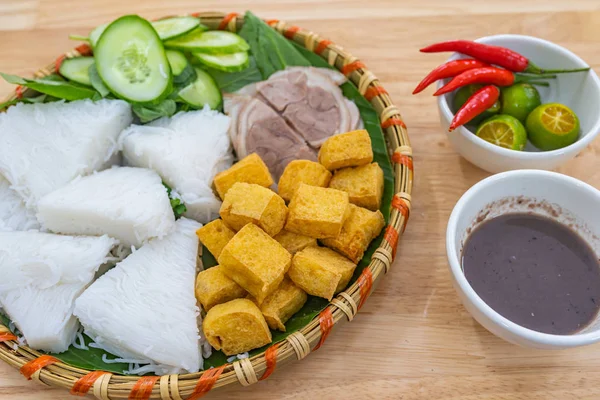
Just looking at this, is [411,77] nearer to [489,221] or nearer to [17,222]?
[489,221]

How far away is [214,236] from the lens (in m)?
2.23

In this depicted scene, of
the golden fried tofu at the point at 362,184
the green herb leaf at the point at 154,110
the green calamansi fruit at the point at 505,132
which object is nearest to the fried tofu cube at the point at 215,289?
the golden fried tofu at the point at 362,184

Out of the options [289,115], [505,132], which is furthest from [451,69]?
[289,115]

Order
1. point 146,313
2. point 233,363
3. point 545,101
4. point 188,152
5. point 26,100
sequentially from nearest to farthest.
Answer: point 233,363
point 146,313
point 188,152
point 26,100
point 545,101

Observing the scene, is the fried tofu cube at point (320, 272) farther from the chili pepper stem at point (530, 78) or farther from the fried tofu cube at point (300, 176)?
the chili pepper stem at point (530, 78)

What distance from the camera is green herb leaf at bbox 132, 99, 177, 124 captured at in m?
2.59

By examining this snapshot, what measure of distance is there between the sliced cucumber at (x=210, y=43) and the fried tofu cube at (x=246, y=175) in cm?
76

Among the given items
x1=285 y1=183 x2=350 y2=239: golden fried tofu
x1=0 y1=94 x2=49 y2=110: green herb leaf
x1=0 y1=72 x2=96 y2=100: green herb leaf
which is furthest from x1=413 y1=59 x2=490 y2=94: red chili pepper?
x1=0 y1=94 x2=49 y2=110: green herb leaf

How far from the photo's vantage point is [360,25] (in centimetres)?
328

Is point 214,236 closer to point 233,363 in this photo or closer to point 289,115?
point 233,363

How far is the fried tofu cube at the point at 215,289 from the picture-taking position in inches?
82.1

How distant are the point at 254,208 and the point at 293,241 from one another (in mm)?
234

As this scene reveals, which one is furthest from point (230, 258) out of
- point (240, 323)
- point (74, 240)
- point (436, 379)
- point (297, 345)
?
point (436, 379)

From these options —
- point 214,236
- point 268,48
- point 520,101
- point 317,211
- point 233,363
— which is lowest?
point 233,363
